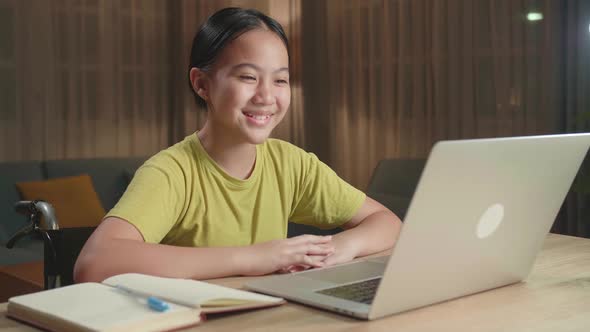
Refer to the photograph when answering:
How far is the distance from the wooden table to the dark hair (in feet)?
1.87

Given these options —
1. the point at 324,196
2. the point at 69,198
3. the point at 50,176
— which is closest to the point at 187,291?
the point at 324,196

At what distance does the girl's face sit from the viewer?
1.51 m

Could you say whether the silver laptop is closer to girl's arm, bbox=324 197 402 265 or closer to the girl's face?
girl's arm, bbox=324 197 402 265

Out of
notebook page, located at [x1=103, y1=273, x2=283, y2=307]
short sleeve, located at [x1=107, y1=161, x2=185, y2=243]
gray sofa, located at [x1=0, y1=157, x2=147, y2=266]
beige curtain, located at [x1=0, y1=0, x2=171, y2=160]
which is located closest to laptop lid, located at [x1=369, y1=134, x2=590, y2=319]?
notebook page, located at [x1=103, y1=273, x2=283, y2=307]

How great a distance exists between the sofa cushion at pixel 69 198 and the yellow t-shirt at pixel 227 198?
8.19 ft

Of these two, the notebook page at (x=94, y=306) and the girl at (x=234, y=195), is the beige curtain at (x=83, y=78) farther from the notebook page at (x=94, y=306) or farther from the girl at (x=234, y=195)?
the notebook page at (x=94, y=306)

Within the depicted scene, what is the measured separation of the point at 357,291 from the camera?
1085 mm

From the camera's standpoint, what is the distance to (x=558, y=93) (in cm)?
420

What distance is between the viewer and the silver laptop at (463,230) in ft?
2.95

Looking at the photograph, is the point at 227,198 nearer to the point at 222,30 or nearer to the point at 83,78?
the point at 222,30

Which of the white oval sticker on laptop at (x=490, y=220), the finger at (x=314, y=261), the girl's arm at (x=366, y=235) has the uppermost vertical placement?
the white oval sticker on laptop at (x=490, y=220)

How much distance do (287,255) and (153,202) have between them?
0.30m

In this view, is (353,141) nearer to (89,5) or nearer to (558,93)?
(558,93)

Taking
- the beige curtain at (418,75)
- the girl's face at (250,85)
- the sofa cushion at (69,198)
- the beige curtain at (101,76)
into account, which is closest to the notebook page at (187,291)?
the girl's face at (250,85)
